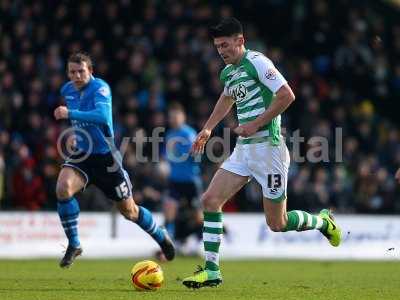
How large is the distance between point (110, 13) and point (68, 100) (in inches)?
364

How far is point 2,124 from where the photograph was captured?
1819 cm

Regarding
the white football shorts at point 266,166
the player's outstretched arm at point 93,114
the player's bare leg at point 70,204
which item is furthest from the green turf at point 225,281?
the player's outstretched arm at point 93,114

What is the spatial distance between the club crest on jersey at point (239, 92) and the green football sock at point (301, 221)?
4.22 feet

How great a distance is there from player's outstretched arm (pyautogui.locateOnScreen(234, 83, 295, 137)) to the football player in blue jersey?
8.44 feet

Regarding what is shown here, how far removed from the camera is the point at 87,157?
466 inches

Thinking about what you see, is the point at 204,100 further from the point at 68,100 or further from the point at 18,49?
the point at 68,100

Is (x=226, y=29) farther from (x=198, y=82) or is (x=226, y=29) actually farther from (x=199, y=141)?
(x=198, y=82)

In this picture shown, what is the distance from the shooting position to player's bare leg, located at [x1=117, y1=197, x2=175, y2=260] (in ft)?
39.5

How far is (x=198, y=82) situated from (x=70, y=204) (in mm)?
9012

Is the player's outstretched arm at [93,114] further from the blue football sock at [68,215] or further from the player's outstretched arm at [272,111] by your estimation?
the player's outstretched arm at [272,111]

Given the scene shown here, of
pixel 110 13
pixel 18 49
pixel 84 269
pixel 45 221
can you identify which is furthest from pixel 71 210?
pixel 110 13

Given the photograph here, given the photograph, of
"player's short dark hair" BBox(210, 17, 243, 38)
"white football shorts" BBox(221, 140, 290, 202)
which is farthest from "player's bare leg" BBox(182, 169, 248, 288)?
"player's short dark hair" BBox(210, 17, 243, 38)

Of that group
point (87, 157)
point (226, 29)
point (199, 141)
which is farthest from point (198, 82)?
point (226, 29)

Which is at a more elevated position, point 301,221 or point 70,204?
point 301,221
